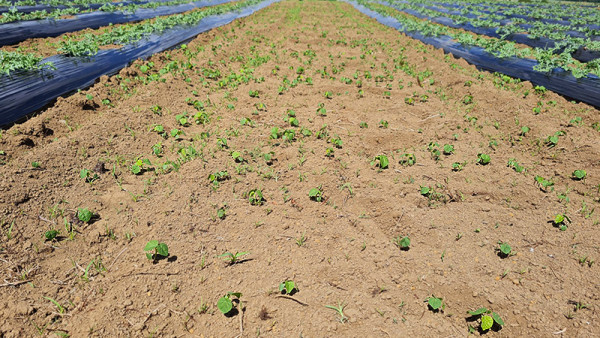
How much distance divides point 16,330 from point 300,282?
2.06 metres

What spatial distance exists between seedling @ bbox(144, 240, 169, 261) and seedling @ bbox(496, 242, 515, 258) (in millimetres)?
3098

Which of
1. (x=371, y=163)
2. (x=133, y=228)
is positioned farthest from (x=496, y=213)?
(x=133, y=228)

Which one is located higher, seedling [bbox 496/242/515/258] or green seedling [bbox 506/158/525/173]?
green seedling [bbox 506/158/525/173]

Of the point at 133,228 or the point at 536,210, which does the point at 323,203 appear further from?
the point at 536,210

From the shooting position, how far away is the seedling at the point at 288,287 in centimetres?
238

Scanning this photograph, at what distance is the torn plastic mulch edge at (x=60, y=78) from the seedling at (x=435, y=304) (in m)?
5.84

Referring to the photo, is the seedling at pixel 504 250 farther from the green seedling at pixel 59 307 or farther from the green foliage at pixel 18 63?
the green foliage at pixel 18 63

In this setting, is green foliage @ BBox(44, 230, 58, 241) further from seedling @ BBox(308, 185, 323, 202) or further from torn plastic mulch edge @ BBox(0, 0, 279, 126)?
torn plastic mulch edge @ BBox(0, 0, 279, 126)

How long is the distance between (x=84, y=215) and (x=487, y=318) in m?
3.70

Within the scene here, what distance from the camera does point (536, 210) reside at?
3.30 metres

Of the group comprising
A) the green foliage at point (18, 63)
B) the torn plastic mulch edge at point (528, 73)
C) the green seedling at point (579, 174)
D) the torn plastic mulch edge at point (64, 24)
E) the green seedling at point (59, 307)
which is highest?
the torn plastic mulch edge at point (64, 24)

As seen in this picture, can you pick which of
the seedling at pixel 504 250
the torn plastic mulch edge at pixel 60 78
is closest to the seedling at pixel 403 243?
the seedling at pixel 504 250

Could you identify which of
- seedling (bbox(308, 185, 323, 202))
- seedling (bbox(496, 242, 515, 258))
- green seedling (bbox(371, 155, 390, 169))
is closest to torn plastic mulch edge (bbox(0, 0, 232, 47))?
seedling (bbox(308, 185, 323, 202))

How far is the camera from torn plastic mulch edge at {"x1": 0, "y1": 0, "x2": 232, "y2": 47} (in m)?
7.34
